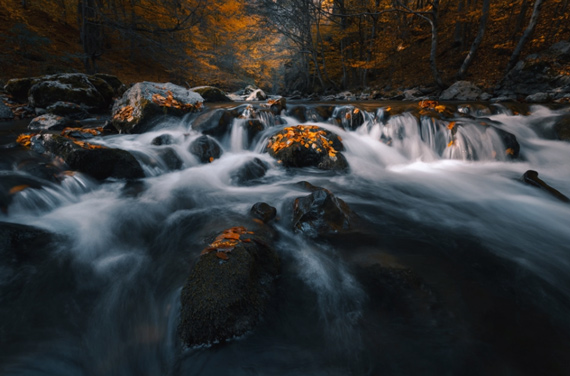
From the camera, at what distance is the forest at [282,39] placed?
1094 centimetres

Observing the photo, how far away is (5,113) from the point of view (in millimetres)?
8438

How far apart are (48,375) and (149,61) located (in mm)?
23086

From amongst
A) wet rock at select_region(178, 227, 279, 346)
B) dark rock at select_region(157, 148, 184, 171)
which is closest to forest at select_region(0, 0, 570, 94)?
dark rock at select_region(157, 148, 184, 171)

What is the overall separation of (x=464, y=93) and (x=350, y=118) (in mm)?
6982

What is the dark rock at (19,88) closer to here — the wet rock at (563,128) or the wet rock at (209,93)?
the wet rock at (209,93)

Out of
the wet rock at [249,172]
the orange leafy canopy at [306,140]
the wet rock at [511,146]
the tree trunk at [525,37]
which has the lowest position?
the wet rock at [249,172]

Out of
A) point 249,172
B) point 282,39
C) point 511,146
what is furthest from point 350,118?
point 282,39

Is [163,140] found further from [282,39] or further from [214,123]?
[282,39]

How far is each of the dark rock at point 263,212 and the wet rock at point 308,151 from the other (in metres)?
2.21

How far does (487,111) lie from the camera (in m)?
8.05

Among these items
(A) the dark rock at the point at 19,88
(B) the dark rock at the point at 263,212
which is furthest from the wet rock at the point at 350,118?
(A) the dark rock at the point at 19,88

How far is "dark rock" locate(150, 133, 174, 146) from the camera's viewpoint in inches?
242

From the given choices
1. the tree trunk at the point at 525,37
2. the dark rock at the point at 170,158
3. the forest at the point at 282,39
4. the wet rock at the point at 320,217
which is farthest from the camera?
the forest at the point at 282,39

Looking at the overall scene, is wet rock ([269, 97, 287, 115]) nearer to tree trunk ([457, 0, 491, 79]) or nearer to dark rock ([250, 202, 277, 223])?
dark rock ([250, 202, 277, 223])
